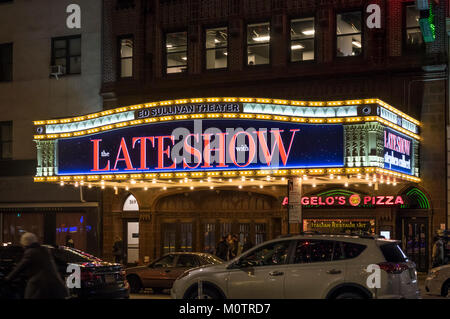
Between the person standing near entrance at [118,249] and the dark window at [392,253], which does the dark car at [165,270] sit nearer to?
the person standing near entrance at [118,249]

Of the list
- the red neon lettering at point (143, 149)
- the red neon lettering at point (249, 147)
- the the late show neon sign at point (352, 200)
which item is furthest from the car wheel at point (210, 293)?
the the late show neon sign at point (352, 200)

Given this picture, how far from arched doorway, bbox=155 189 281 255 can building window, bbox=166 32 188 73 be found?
5.49m

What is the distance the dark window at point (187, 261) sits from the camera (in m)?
23.0

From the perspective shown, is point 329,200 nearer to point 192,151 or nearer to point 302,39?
point 192,151

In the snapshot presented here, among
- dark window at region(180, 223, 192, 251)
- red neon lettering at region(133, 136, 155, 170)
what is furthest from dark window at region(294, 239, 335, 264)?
dark window at region(180, 223, 192, 251)

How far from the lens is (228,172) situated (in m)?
25.0

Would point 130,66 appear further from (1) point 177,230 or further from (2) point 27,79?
(1) point 177,230

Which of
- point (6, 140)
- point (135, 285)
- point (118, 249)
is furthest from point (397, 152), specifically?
point (6, 140)

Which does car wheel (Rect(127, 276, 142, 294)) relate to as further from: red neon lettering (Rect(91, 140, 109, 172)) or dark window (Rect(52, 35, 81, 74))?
dark window (Rect(52, 35, 81, 74))

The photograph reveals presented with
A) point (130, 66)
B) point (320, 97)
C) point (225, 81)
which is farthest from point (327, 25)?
point (130, 66)

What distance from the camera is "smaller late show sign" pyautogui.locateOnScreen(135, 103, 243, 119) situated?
2483cm
